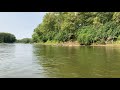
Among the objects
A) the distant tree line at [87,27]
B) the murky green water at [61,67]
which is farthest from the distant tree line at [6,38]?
the murky green water at [61,67]

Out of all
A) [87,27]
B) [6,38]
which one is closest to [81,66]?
[87,27]

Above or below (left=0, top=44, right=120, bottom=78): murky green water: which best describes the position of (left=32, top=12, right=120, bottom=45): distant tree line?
above

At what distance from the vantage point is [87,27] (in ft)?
120

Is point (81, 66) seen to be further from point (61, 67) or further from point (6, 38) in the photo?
point (6, 38)

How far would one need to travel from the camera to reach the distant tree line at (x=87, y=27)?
30172 mm

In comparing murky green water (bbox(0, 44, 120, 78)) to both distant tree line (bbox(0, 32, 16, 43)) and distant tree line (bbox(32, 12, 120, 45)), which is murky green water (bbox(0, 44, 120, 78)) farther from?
distant tree line (bbox(0, 32, 16, 43))

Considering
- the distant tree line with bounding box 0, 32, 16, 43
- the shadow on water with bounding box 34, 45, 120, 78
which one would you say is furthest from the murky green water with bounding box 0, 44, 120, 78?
the distant tree line with bounding box 0, 32, 16, 43

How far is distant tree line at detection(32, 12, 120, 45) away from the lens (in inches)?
1188

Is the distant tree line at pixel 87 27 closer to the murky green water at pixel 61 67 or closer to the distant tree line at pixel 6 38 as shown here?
the murky green water at pixel 61 67

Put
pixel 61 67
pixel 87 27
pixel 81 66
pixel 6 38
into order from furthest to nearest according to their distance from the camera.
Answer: pixel 6 38
pixel 87 27
pixel 81 66
pixel 61 67

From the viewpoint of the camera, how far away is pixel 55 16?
4916 cm
